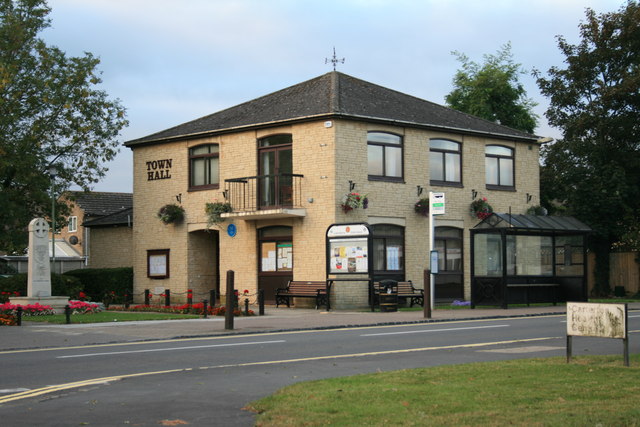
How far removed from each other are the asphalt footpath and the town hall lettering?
964 cm

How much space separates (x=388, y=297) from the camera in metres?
27.2

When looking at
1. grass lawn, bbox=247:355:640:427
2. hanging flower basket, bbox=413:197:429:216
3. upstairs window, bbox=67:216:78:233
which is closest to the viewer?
grass lawn, bbox=247:355:640:427

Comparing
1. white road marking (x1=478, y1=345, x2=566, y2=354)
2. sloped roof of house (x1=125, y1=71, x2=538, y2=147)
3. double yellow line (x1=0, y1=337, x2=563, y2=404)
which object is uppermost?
sloped roof of house (x1=125, y1=71, x2=538, y2=147)

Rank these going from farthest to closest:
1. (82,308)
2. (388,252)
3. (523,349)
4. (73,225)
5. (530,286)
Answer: (73,225)
(388,252)
(530,286)
(82,308)
(523,349)

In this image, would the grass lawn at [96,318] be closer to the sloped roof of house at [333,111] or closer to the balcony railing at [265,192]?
the balcony railing at [265,192]

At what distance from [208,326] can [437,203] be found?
1064cm

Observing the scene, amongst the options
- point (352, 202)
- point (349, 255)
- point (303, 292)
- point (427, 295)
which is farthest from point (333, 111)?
point (427, 295)

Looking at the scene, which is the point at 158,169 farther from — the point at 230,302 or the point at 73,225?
the point at 73,225

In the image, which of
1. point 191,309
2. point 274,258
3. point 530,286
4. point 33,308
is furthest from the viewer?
point 274,258

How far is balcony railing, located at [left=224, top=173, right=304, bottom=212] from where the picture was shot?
30.8 metres

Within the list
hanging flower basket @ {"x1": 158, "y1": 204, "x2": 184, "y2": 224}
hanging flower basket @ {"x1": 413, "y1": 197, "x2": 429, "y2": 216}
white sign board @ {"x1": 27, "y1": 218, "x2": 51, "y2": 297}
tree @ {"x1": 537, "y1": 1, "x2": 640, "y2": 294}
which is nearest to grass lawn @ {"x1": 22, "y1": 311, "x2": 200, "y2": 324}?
white sign board @ {"x1": 27, "y1": 218, "x2": 51, "y2": 297}

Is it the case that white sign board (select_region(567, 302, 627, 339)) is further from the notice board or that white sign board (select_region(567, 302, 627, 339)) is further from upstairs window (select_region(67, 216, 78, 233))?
upstairs window (select_region(67, 216, 78, 233))

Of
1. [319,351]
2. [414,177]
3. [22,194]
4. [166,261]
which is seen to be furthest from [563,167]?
[319,351]

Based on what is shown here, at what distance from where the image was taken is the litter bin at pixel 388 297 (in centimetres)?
2711
